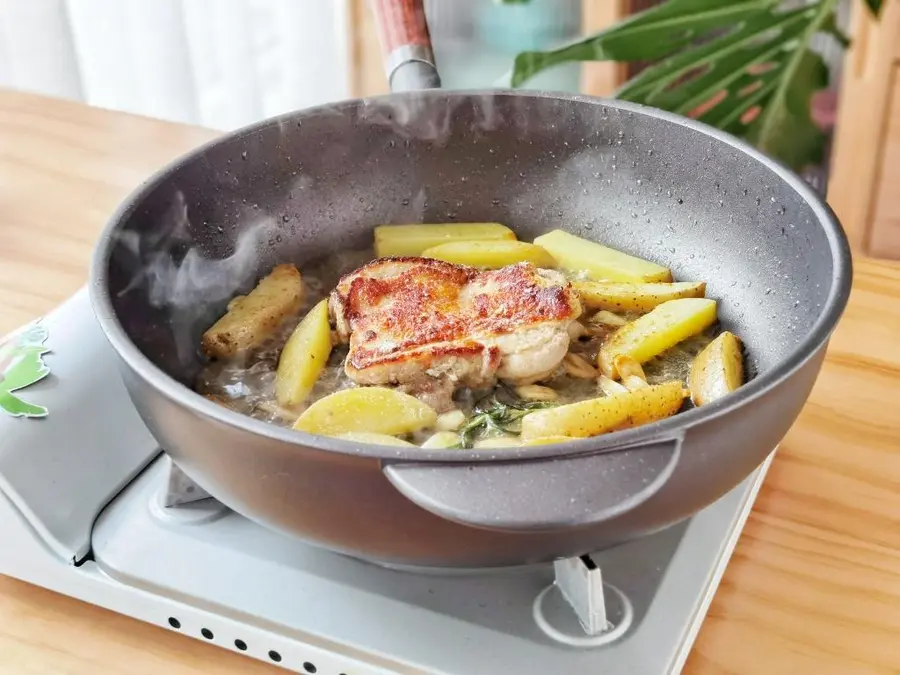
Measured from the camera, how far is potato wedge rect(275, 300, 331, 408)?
3.32 ft

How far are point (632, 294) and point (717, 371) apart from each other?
0.17m

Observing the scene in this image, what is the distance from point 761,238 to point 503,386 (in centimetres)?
31

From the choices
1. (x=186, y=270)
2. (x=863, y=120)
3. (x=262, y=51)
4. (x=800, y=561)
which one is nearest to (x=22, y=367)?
(x=186, y=270)

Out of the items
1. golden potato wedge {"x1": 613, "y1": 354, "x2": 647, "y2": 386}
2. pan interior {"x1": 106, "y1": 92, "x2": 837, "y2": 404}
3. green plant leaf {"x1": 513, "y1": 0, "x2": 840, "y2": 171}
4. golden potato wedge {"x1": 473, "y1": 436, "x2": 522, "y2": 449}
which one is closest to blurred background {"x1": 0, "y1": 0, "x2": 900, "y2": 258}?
green plant leaf {"x1": 513, "y1": 0, "x2": 840, "y2": 171}

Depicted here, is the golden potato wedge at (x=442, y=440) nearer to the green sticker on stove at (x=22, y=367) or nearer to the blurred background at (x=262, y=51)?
the green sticker on stove at (x=22, y=367)

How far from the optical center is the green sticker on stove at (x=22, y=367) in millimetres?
914

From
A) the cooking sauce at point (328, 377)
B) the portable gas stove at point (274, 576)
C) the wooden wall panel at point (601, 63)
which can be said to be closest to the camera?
the portable gas stove at point (274, 576)

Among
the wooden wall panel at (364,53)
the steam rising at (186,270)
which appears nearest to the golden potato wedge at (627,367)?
the steam rising at (186,270)

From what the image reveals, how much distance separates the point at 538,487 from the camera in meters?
0.64

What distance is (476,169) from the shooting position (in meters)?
1.28

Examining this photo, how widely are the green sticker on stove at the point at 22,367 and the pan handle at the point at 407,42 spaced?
479 mm

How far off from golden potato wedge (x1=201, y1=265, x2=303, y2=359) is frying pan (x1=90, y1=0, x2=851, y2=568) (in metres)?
0.03

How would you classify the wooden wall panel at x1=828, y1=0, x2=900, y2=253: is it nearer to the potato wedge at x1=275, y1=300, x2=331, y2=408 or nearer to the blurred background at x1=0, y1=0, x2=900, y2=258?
the blurred background at x1=0, y1=0, x2=900, y2=258

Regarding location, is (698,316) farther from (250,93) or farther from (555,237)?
(250,93)
